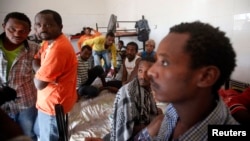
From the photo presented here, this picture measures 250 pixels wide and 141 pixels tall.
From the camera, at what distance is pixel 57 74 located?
1.26 metres

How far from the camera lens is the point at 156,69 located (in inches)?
24.2

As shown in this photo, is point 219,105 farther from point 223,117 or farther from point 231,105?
point 231,105

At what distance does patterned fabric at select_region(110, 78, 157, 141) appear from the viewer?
1.19m

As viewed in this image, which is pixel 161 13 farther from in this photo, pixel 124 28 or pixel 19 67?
pixel 19 67

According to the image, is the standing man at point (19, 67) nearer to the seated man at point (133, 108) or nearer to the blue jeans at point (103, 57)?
the seated man at point (133, 108)

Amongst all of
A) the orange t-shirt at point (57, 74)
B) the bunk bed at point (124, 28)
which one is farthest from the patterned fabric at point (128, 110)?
the bunk bed at point (124, 28)

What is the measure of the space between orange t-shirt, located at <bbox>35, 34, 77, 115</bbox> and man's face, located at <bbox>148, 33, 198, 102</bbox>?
0.76 metres

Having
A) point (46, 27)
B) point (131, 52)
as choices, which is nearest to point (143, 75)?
point (46, 27)

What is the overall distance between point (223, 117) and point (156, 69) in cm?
22

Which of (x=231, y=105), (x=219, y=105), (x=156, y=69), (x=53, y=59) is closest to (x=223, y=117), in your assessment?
(x=219, y=105)

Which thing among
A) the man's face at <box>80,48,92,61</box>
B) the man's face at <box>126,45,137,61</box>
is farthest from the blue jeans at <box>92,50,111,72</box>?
the man's face at <box>80,48,92,61</box>

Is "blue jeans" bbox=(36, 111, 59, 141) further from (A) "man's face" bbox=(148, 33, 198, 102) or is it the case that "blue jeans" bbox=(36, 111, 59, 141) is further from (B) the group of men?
(A) "man's face" bbox=(148, 33, 198, 102)

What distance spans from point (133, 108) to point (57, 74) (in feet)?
1.51

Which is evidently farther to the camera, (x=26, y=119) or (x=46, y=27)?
(x=26, y=119)
